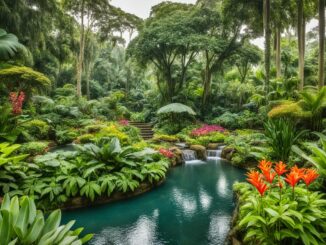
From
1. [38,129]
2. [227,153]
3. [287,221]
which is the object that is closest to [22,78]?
[38,129]

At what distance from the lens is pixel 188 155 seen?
10.8m

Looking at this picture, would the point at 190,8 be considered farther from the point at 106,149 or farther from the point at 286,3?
the point at 106,149

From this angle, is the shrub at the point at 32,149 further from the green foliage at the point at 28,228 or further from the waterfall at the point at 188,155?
the green foliage at the point at 28,228

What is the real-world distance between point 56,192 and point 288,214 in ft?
14.0

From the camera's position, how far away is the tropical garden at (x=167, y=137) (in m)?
3.05

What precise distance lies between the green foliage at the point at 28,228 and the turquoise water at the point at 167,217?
1.47 m

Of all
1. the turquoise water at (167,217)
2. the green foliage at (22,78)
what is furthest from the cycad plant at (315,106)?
the green foliage at (22,78)

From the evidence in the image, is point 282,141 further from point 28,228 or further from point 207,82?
point 207,82

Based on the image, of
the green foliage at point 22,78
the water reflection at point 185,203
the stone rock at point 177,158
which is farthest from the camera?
the green foliage at point 22,78

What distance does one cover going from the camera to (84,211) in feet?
17.0

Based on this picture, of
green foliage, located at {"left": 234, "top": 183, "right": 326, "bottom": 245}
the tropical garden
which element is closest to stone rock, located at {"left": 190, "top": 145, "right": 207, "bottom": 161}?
the tropical garden

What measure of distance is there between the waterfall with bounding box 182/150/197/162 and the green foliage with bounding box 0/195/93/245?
8090mm

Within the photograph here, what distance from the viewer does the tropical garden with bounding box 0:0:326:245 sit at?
3.05 metres

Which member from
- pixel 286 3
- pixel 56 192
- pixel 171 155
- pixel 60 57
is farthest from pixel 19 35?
pixel 286 3
